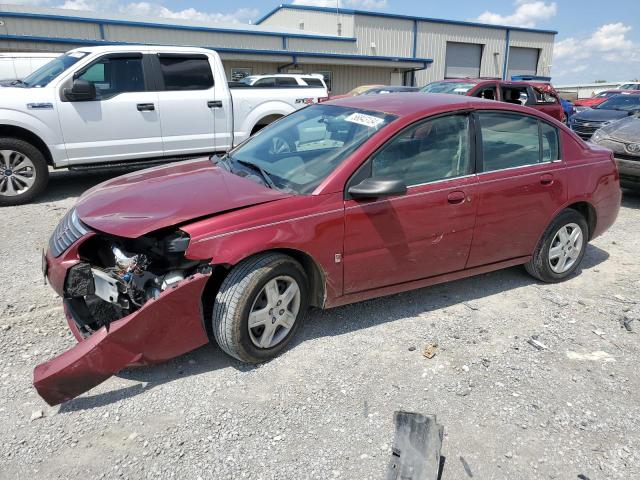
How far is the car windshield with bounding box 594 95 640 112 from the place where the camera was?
14594 millimetres

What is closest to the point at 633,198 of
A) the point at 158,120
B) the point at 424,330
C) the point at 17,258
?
the point at 424,330

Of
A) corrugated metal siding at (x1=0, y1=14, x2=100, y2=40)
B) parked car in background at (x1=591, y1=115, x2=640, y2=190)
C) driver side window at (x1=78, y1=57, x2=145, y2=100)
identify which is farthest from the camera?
corrugated metal siding at (x1=0, y1=14, x2=100, y2=40)

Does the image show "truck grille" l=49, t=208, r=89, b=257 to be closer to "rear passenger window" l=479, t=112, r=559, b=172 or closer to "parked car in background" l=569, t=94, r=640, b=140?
"rear passenger window" l=479, t=112, r=559, b=172

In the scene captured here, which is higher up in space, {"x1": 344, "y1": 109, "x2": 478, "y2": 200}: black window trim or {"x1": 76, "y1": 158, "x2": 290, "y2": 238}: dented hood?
{"x1": 344, "y1": 109, "x2": 478, "y2": 200}: black window trim

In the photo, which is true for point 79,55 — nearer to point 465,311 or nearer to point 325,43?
point 465,311

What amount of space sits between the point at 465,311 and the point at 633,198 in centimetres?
579

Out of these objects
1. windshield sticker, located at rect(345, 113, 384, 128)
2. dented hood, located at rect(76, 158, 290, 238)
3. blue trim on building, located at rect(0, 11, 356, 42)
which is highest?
blue trim on building, located at rect(0, 11, 356, 42)

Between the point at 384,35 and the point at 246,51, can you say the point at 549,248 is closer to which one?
the point at 246,51

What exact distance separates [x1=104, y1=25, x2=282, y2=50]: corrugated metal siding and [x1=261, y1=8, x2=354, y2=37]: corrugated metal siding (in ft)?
20.0

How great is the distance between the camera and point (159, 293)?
9.48 ft

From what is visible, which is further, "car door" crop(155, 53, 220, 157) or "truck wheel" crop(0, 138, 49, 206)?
"car door" crop(155, 53, 220, 157)

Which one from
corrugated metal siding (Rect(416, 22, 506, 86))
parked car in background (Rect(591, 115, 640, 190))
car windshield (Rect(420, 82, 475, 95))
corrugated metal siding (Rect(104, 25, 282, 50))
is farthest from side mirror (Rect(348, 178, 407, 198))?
corrugated metal siding (Rect(416, 22, 506, 86))

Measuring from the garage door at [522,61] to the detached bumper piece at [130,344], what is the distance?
40257 millimetres

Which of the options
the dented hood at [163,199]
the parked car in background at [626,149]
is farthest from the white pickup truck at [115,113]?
the parked car in background at [626,149]
